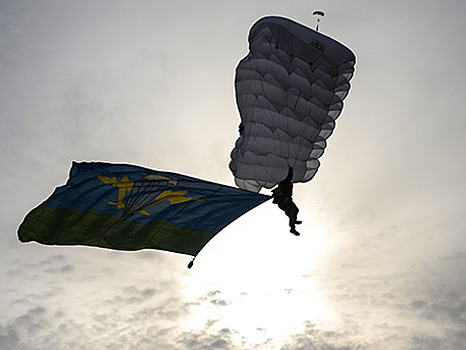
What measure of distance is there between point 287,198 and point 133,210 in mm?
4187

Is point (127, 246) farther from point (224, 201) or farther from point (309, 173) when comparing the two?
point (309, 173)

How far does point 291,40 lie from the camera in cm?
1677

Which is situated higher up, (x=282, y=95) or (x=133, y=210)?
(x=282, y=95)

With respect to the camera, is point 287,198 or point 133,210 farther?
point 287,198

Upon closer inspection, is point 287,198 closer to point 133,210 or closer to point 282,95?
point 282,95

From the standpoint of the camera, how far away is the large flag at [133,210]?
13727mm

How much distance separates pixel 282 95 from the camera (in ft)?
55.1

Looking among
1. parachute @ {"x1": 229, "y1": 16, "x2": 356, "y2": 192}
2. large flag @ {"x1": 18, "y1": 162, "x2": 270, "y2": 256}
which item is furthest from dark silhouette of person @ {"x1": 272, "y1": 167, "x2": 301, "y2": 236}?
large flag @ {"x1": 18, "y1": 162, "x2": 270, "y2": 256}

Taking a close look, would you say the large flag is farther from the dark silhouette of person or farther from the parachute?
the parachute

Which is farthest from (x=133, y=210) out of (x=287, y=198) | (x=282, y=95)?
(x=282, y=95)

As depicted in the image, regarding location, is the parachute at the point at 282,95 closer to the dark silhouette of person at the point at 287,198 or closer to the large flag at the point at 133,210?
the dark silhouette of person at the point at 287,198

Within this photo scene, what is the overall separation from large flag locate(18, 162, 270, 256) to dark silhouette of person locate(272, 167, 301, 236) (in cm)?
156

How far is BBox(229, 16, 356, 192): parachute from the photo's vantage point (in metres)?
16.6

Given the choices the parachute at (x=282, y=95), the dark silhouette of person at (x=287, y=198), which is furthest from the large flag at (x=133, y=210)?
the parachute at (x=282, y=95)
